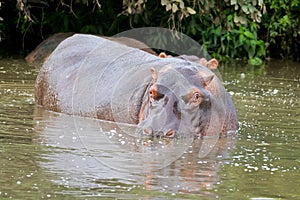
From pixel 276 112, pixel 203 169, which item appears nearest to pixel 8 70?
pixel 276 112

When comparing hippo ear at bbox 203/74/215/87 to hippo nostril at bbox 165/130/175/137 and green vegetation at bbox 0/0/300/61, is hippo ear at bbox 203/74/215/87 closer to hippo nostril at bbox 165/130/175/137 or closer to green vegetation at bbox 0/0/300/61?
hippo nostril at bbox 165/130/175/137

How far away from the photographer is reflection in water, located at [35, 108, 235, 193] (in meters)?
5.25

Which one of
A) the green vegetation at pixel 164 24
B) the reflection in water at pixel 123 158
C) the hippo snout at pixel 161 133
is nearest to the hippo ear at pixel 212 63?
the reflection in water at pixel 123 158

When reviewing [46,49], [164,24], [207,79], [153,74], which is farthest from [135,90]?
[164,24]

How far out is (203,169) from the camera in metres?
5.74

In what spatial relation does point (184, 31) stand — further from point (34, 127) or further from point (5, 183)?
point (5, 183)

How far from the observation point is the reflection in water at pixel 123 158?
5.25 m

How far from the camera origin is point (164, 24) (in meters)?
14.8

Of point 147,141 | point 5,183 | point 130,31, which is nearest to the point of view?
point 5,183

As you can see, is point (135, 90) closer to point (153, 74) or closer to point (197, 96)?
point (153, 74)

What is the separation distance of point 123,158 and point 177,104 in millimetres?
1086

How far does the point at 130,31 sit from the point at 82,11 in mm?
1095

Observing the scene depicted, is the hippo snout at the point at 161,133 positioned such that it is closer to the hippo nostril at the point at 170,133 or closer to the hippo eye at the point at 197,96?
the hippo nostril at the point at 170,133

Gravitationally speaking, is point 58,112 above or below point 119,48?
→ below
